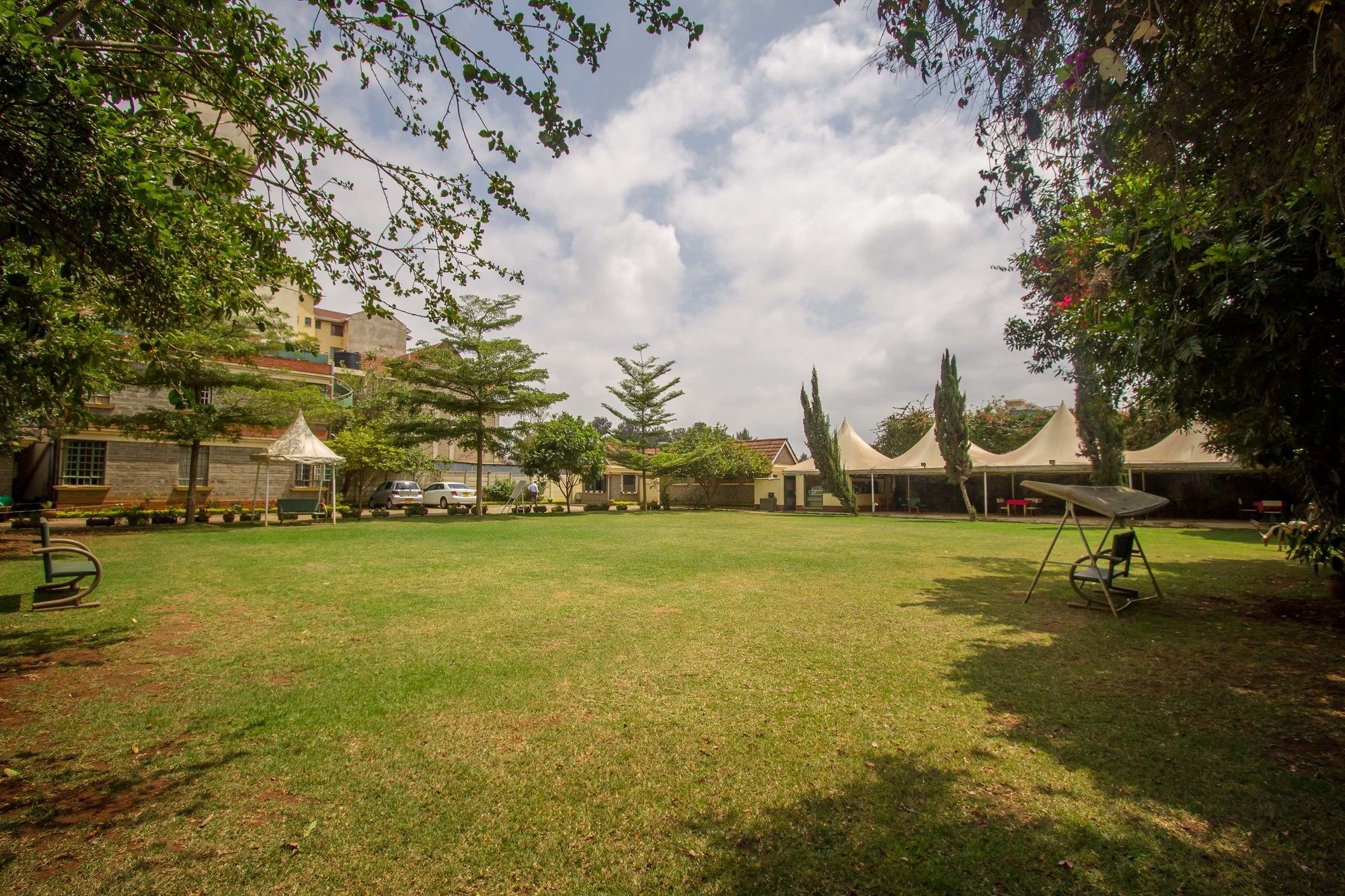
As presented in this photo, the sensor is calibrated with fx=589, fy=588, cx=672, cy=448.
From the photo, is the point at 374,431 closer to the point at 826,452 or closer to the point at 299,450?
the point at 299,450

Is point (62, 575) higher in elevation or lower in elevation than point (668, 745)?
higher

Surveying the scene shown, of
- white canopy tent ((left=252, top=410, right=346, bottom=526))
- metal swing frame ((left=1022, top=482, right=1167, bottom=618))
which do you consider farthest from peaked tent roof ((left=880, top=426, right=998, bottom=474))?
white canopy tent ((left=252, top=410, right=346, bottom=526))

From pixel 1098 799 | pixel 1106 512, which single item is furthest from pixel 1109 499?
pixel 1098 799

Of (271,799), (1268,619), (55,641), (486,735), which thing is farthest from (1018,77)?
(55,641)

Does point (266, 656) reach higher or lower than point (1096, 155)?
lower

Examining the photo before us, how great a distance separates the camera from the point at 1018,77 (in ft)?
11.3

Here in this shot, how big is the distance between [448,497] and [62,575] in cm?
2321

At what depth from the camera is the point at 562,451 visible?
86.8ft

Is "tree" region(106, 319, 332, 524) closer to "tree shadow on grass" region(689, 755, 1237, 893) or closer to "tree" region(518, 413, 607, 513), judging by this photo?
"tree" region(518, 413, 607, 513)

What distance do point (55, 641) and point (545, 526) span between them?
45.5 ft

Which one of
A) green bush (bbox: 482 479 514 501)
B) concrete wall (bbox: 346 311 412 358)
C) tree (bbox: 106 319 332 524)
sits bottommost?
green bush (bbox: 482 479 514 501)

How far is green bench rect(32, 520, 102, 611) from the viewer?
6086 mm

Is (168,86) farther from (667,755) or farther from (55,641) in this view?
(667,755)

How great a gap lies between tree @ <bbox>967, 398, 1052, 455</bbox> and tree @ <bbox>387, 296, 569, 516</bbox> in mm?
26051
